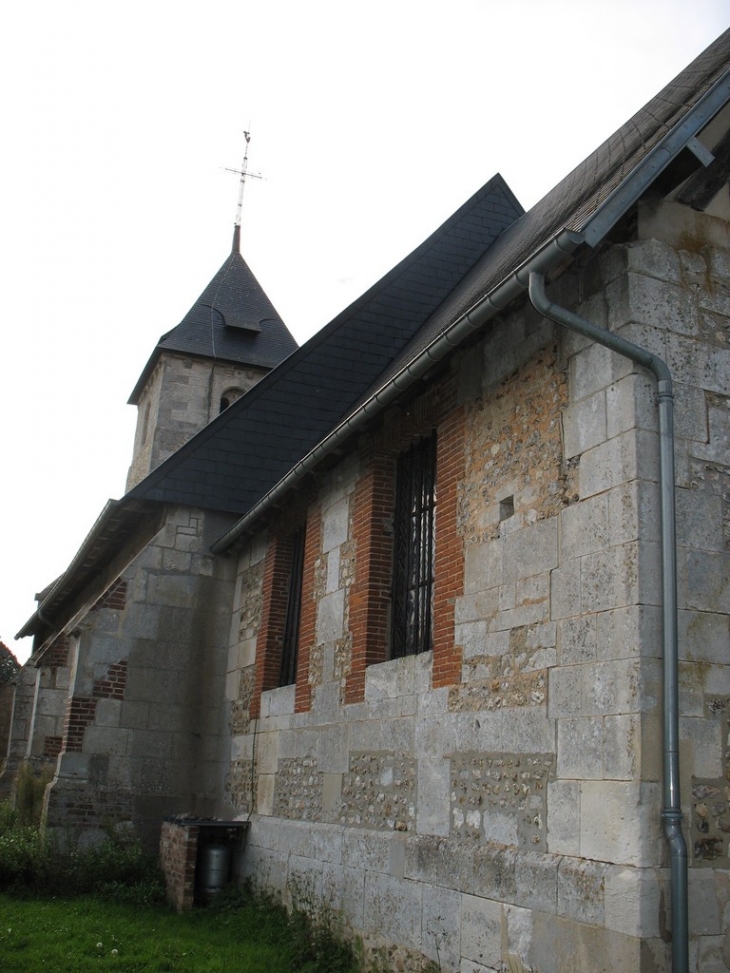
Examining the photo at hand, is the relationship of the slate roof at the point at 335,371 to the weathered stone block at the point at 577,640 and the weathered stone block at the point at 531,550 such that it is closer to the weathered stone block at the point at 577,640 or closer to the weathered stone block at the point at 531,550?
the weathered stone block at the point at 531,550

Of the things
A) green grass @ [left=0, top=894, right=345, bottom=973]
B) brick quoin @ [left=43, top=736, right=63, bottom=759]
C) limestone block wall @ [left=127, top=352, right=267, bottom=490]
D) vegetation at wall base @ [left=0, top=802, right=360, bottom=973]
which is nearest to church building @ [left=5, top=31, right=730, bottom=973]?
vegetation at wall base @ [left=0, top=802, right=360, bottom=973]

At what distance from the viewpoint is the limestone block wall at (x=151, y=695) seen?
10.3 m

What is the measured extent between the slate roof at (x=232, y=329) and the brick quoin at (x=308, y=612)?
40.8 ft

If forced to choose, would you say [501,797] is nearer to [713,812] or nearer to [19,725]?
[713,812]

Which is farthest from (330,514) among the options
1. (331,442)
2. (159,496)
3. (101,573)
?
(101,573)

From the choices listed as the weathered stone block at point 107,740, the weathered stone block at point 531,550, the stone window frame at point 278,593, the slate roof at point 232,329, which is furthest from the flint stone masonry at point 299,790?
the slate roof at point 232,329

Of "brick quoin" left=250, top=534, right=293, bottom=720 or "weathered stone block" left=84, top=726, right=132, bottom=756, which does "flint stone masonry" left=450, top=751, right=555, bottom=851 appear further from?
"weathered stone block" left=84, top=726, right=132, bottom=756

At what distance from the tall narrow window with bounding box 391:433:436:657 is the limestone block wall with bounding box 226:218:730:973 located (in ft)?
1.11

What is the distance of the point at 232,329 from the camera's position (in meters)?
22.1

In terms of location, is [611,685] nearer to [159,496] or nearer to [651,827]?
[651,827]

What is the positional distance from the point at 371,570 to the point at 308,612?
136 cm

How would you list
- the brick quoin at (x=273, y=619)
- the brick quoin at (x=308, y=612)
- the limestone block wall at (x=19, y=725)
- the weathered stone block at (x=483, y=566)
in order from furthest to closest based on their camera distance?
the limestone block wall at (x=19, y=725) → the brick quoin at (x=273, y=619) → the brick quoin at (x=308, y=612) → the weathered stone block at (x=483, y=566)

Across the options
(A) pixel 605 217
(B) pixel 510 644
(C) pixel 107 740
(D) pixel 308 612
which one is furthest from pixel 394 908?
(C) pixel 107 740

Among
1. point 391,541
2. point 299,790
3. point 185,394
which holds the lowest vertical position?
point 299,790
